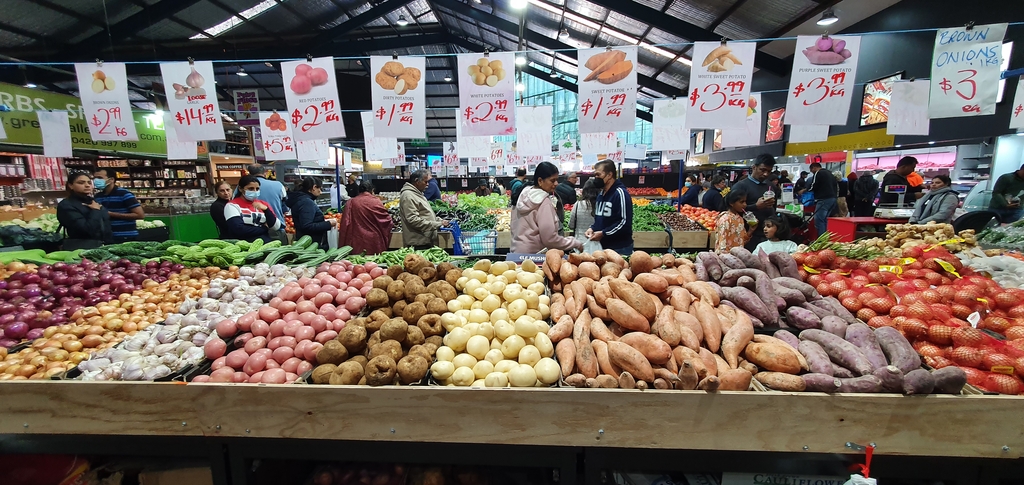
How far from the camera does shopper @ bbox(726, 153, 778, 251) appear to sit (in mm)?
5441

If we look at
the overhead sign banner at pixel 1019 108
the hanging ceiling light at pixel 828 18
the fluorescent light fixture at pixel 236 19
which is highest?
the fluorescent light fixture at pixel 236 19

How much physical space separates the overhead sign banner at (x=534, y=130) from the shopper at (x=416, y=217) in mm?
1561

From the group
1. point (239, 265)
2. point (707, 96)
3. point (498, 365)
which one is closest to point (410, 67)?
point (239, 265)

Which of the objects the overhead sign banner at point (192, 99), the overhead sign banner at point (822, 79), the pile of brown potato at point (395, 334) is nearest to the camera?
the pile of brown potato at point (395, 334)

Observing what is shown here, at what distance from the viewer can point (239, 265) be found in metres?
3.43

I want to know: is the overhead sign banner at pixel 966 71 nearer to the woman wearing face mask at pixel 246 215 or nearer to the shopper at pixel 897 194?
the shopper at pixel 897 194

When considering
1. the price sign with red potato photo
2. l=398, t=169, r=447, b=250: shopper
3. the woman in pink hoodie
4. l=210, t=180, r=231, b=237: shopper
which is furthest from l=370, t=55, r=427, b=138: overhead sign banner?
l=210, t=180, r=231, b=237: shopper

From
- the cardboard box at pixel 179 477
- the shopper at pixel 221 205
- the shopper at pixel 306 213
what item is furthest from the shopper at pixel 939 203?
the shopper at pixel 221 205

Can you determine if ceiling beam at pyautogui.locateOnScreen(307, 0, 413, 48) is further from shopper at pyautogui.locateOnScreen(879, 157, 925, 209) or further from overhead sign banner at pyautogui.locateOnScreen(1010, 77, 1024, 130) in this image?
shopper at pyautogui.locateOnScreen(879, 157, 925, 209)

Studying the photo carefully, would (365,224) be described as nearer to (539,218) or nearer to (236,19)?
(539,218)

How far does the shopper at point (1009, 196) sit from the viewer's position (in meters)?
5.70

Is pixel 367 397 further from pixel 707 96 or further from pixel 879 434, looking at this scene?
pixel 707 96

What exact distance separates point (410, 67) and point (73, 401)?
3289 millimetres

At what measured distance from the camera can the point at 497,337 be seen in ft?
6.86
